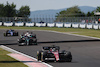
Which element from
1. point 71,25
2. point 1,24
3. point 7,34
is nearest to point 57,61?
point 7,34

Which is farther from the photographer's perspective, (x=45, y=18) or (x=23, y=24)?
(x=45, y=18)

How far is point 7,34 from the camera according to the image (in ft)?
119

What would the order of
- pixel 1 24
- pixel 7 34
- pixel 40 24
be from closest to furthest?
pixel 7 34
pixel 40 24
pixel 1 24

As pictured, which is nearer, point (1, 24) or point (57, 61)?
point (57, 61)

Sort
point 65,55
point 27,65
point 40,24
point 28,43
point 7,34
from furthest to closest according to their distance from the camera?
point 40,24 < point 7,34 < point 28,43 < point 65,55 < point 27,65

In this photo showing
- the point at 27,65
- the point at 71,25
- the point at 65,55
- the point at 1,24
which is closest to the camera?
the point at 27,65

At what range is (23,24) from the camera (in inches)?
2781

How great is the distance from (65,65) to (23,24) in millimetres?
57786

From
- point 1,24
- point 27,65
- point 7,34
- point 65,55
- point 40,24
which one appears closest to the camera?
point 27,65

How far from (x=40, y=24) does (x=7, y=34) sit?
3142 cm

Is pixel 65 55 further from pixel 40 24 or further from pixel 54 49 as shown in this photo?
pixel 40 24

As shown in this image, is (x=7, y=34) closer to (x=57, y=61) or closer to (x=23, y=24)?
A: (x=57, y=61)

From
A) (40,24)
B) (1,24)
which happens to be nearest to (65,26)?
(40,24)

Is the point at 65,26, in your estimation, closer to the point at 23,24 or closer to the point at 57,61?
the point at 23,24
